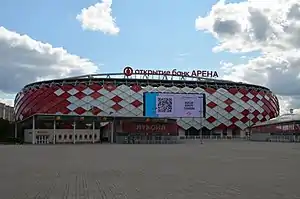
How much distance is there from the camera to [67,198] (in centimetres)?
1066

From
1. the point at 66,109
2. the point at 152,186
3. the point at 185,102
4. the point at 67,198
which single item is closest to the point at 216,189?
the point at 152,186

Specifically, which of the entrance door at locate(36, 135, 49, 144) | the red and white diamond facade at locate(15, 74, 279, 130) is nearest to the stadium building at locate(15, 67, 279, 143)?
the red and white diamond facade at locate(15, 74, 279, 130)

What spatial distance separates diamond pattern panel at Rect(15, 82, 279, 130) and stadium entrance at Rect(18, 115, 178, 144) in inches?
1102

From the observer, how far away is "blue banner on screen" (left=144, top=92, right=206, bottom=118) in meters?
97.4

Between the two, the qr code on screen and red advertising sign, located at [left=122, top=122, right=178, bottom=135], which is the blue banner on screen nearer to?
the qr code on screen

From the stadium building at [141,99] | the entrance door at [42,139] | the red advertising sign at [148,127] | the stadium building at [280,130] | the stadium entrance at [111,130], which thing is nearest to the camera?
the stadium entrance at [111,130]

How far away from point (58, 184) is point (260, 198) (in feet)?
20.5

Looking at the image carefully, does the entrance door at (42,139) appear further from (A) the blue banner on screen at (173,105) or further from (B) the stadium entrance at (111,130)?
(A) the blue banner on screen at (173,105)

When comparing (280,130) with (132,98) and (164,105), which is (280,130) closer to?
(164,105)

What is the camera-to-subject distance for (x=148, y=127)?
78.8 metres

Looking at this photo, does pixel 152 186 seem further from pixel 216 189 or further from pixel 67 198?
pixel 67 198

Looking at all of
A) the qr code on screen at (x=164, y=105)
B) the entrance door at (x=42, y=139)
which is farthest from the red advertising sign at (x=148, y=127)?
the qr code on screen at (x=164, y=105)

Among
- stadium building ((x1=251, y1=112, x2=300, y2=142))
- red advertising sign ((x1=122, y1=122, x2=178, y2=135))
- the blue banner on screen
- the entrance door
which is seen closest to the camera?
the entrance door

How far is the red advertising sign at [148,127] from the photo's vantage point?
3061 inches
